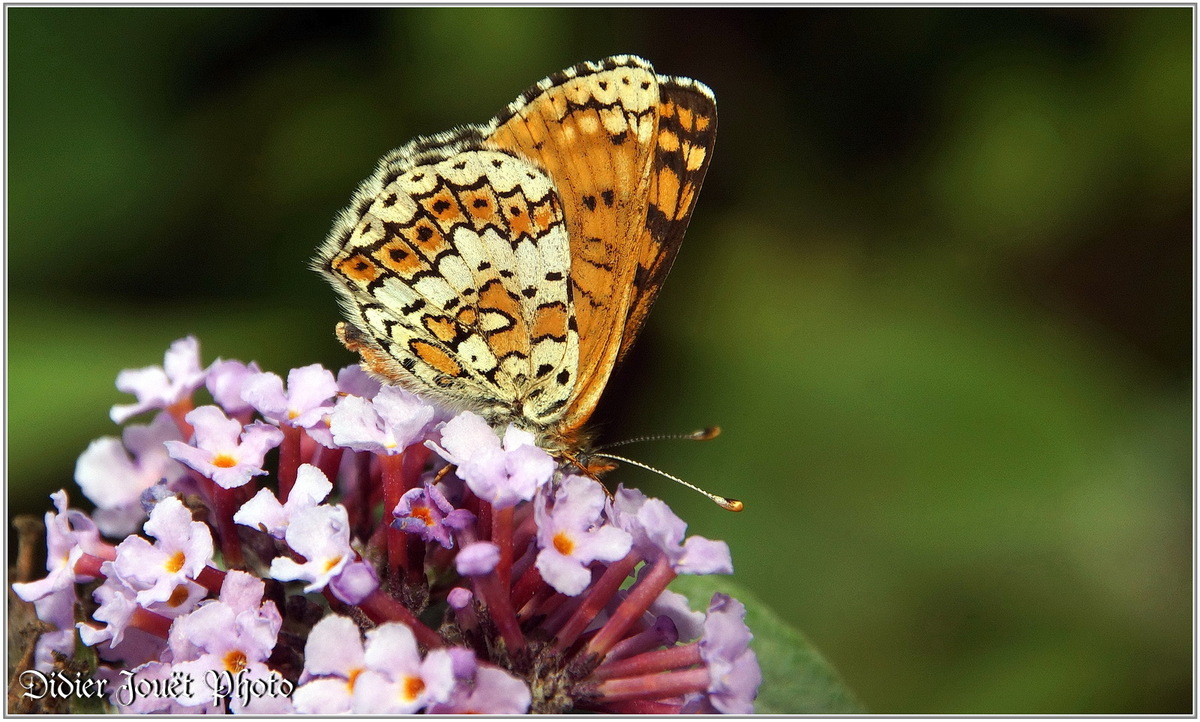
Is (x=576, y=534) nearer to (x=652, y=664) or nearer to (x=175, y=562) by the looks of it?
(x=652, y=664)

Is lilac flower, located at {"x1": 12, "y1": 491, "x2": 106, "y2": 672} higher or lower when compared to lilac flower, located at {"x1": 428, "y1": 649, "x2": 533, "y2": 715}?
lower

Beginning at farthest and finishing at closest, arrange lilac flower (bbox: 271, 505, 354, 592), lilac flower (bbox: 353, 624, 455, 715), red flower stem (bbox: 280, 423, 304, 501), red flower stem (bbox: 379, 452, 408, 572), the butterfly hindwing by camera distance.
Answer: the butterfly hindwing → red flower stem (bbox: 280, 423, 304, 501) → red flower stem (bbox: 379, 452, 408, 572) → lilac flower (bbox: 271, 505, 354, 592) → lilac flower (bbox: 353, 624, 455, 715)

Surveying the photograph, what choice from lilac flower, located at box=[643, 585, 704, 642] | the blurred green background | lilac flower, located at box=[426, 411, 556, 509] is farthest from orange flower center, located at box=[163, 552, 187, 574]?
the blurred green background

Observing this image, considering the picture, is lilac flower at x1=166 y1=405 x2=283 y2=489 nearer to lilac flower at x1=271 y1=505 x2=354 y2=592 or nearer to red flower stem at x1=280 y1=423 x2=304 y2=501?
red flower stem at x1=280 y1=423 x2=304 y2=501

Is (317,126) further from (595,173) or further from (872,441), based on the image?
(872,441)

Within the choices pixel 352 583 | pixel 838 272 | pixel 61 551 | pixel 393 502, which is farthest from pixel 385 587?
pixel 838 272

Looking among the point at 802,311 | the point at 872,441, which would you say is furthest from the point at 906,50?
the point at 872,441

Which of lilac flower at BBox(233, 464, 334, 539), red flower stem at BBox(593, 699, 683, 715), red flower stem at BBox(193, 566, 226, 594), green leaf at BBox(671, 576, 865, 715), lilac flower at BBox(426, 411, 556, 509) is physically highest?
lilac flower at BBox(426, 411, 556, 509)
